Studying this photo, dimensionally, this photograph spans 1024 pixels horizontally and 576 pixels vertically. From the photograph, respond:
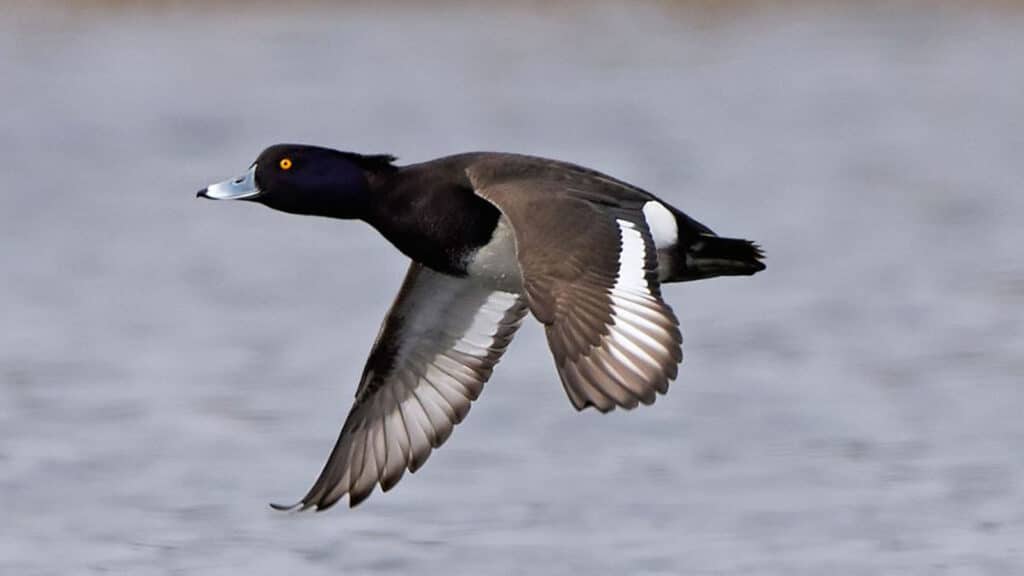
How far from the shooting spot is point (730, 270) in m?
6.37

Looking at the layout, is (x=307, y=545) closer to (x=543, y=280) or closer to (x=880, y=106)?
(x=543, y=280)

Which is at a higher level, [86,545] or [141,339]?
[141,339]

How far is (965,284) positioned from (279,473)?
413 centimetres

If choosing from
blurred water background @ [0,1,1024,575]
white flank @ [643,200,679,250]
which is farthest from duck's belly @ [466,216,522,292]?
blurred water background @ [0,1,1024,575]

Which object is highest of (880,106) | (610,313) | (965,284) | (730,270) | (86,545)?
(880,106)

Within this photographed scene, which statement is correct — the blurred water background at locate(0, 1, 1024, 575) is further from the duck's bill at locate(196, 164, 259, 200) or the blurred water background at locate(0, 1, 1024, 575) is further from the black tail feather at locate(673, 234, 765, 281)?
the duck's bill at locate(196, 164, 259, 200)

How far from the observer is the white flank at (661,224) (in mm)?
6250

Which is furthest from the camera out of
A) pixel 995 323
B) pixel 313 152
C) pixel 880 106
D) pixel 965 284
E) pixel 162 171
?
pixel 880 106

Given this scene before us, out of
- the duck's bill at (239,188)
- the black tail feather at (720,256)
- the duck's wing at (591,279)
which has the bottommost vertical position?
the duck's wing at (591,279)

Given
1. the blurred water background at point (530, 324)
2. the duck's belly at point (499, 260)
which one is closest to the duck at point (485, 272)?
the duck's belly at point (499, 260)

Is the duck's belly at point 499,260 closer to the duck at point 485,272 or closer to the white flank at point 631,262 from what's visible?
the duck at point 485,272

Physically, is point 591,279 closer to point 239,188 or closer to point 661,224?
point 661,224

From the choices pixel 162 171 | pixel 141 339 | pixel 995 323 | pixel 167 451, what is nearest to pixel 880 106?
pixel 162 171

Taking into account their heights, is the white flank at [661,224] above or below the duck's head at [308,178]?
below
